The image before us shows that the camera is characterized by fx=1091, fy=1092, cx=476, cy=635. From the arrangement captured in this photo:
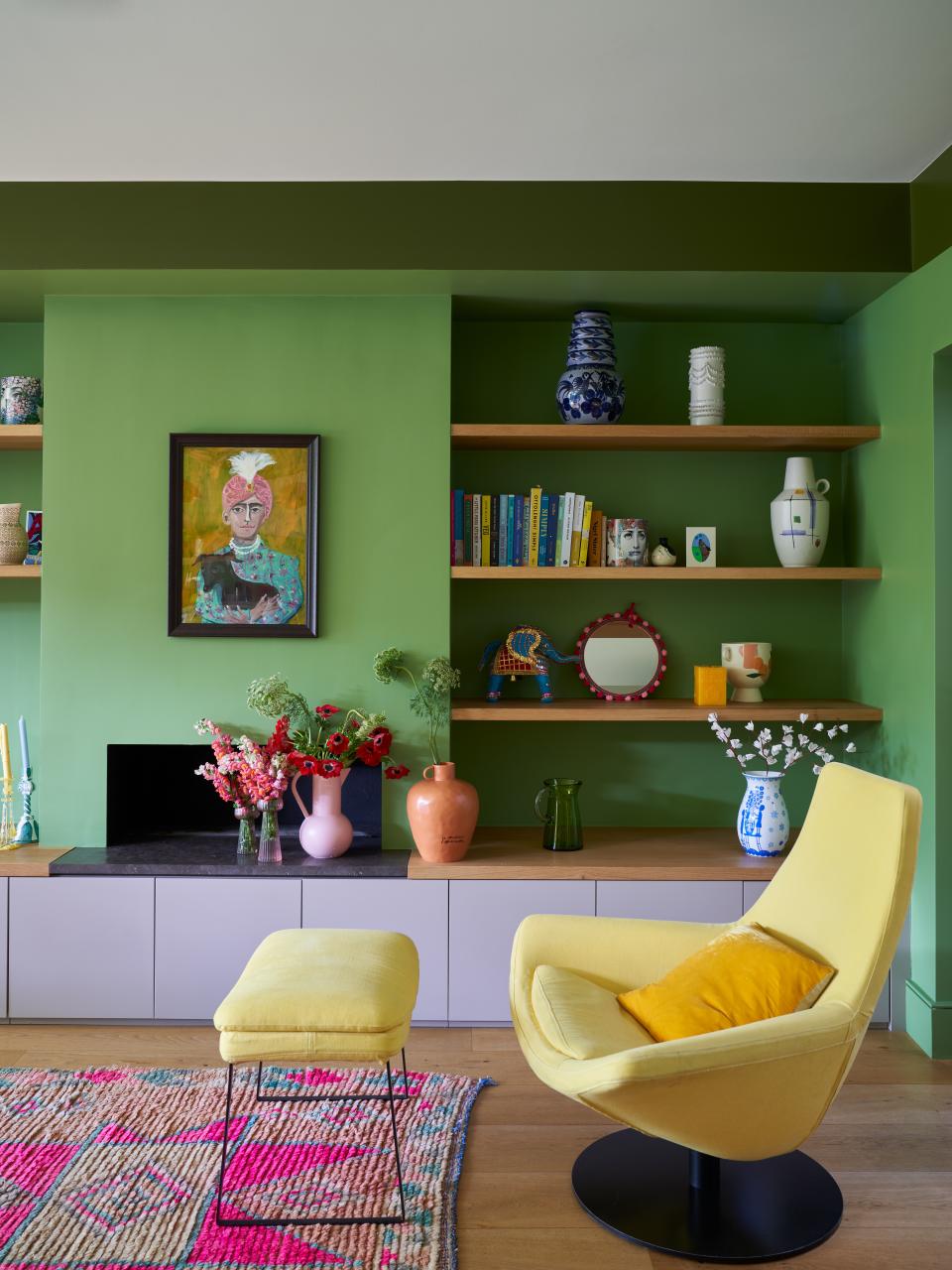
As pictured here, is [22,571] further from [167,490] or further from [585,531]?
[585,531]

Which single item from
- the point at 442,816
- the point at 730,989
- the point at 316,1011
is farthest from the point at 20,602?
the point at 730,989

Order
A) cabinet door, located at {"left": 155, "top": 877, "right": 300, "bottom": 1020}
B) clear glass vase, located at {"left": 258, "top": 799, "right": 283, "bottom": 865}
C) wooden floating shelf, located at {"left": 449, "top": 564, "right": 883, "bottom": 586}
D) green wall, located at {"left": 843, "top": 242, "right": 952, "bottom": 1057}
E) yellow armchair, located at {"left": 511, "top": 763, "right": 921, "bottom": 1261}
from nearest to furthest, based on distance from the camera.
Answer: yellow armchair, located at {"left": 511, "top": 763, "right": 921, "bottom": 1261}, green wall, located at {"left": 843, "top": 242, "right": 952, "bottom": 1057}, cabinet door, located at {"left": 155, "top": 877, "right": 300, "bottom": 1020}, clear glass vase, located at {"left": 258, "top": 799, "right": 283, "bottom": 865}, wooden floating shelf, located at {"left": 449, "top": 564, "right": 883, "bottom": 586}

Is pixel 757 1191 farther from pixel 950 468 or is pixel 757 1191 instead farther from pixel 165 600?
pixel 165 600

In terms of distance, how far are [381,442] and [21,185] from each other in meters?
1.34

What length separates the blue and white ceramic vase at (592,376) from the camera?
12.0 ft

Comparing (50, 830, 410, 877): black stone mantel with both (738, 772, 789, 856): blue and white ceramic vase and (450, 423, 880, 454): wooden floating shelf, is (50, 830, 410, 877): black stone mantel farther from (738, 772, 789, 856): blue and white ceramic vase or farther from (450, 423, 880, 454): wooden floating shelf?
(450, 423, 880, 454): wooden floating shelf

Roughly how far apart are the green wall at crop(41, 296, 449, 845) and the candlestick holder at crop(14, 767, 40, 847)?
0.19m

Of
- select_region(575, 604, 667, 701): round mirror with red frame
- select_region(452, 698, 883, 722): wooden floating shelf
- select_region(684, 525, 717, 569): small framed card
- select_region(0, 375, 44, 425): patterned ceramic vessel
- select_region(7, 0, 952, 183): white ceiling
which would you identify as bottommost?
select_region(452, 698, 883, 722): wooden floating shelf

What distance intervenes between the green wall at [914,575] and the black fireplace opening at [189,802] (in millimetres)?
1769

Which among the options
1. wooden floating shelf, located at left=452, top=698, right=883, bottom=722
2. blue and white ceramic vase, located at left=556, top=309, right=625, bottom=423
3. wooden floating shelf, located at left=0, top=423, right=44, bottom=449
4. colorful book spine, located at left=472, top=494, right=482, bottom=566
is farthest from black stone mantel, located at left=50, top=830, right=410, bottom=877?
blue and white ceramic vase, located at left=556, top=309, right=625, bottom=423

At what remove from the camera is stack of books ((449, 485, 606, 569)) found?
3744 millimetres

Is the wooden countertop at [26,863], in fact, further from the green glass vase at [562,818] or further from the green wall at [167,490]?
the green glass vase at [562,818]

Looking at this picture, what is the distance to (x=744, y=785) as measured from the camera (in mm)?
4027

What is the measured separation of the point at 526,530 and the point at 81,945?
1.96 metres
